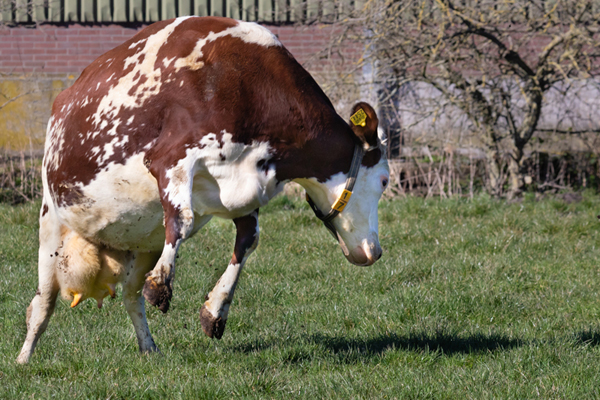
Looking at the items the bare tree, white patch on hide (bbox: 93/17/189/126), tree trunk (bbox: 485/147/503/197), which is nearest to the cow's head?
white patch on hide (bbox: 93/17/189/126)

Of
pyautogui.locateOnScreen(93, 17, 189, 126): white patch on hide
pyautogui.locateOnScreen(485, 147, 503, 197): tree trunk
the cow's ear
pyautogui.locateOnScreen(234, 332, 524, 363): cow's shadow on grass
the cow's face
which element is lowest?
pyautogui.locateOnScreen(485, 147, 503, 197): tree trunk

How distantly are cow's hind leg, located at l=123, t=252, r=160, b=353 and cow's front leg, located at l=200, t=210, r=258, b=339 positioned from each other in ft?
2.08

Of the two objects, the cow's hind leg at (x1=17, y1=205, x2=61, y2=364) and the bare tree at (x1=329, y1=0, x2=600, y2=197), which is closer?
the cow's hind leg at (x1=17, y1=205, x2=61, y2=364)

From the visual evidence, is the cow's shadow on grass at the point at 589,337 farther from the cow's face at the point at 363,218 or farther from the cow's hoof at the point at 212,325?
the cow's hoof at the point at 212,325

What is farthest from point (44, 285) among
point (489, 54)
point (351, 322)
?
point (489, 54)

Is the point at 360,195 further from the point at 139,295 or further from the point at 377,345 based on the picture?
the point at 139,295

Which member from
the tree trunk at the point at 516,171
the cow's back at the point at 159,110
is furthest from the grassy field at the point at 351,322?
the tree trunk at the point at 516,171

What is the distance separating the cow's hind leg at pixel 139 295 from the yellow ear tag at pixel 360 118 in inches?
55.6

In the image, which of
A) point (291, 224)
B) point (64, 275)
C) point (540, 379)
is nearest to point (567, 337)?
point (540, 379)

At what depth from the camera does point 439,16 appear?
8719mm

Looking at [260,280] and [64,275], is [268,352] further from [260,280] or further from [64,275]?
[260,280]

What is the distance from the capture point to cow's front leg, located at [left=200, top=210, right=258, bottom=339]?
344 cm

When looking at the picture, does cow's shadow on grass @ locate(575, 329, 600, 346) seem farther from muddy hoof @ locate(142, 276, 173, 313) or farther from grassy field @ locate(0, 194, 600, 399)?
muddy hoof @ locate(142, 276, 173, 313)

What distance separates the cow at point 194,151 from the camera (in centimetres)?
307
